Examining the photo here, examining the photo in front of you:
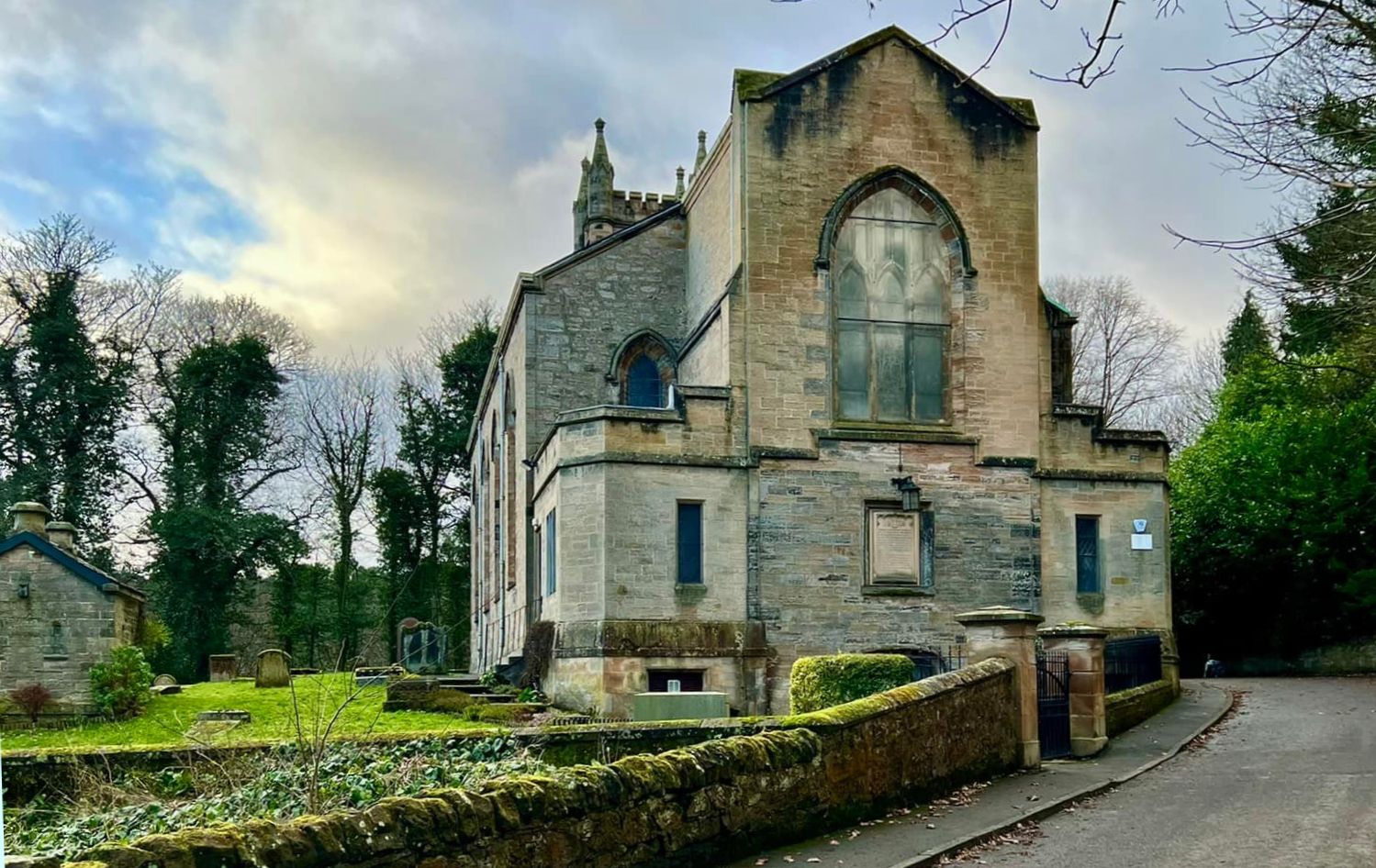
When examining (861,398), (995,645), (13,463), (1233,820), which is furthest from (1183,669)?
(13,463)

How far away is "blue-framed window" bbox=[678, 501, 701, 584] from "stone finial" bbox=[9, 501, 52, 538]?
13.6m

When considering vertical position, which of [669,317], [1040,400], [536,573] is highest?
[669,317]

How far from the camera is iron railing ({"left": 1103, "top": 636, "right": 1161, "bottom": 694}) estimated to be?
22.7 meters

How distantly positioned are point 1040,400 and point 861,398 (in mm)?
3572

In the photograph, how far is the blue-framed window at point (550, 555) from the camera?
26.1 metres

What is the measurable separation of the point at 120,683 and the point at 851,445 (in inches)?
589

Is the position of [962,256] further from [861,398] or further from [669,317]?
[669,317]

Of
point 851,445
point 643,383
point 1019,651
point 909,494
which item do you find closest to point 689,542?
point 851,445

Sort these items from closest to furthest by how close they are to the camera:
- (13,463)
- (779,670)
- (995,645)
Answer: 1. (995,645)
2. (779,670)
3. (13,463)

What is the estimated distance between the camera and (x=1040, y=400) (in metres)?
26.9

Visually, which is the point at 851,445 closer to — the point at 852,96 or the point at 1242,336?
the point at 852,96

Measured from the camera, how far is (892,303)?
26766mm

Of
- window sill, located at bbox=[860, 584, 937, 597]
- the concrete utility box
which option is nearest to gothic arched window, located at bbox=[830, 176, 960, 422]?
window sill, located at bbox=[860, 584, 937, 597]

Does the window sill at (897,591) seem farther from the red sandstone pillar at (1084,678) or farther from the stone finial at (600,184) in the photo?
the stone finial at (600,184)
